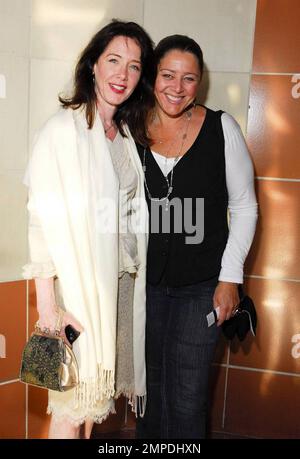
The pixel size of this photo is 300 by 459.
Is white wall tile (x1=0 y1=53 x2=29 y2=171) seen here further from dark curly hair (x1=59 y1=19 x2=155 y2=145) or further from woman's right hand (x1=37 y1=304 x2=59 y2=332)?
woman's right hand (x1=37 y1=304 x2=59 y2=332)

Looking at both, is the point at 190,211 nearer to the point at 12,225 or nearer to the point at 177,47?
the point at 177,47

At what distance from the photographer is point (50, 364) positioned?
1.52m

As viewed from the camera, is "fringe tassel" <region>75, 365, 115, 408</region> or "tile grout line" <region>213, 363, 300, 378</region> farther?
"tile grout line" <region>213, 363, 300, 378</region>

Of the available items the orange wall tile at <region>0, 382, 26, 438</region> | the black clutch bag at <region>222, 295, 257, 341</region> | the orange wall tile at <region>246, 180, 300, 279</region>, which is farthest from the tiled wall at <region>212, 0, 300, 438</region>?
the orange wall tile at <region>0, 382, 26, 438</region>

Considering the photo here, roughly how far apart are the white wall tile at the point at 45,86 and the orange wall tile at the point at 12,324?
0.54 m

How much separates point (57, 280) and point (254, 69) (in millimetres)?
1219

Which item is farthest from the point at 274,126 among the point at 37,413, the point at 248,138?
the point at 37,413

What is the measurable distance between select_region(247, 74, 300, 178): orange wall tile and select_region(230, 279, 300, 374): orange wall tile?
48 centimetres

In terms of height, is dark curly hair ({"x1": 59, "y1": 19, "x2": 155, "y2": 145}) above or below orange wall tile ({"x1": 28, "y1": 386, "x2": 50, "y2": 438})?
above

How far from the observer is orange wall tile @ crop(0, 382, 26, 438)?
6.78ft

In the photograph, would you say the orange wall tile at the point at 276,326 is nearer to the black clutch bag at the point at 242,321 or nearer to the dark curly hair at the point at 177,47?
the black clutch bag at the point at 242,321

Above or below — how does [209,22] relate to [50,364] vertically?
above

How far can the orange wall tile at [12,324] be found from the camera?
2006 mm

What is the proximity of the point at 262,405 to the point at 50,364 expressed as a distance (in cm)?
123
